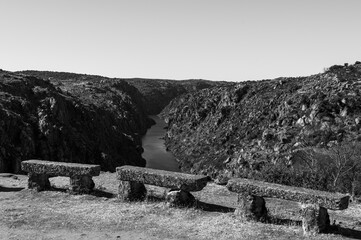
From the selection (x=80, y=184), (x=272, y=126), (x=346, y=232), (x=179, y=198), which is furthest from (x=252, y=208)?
(x=272, y=126)

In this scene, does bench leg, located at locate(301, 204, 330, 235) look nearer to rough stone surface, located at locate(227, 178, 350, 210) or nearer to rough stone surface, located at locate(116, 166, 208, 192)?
rough stone surface, located at locate(227, 178, 350, 210)

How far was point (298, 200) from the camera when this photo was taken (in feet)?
42.9

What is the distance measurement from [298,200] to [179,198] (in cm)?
472

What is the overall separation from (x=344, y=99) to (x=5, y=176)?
5710 centimetres

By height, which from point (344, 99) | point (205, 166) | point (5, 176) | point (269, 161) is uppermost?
point (344, 99)

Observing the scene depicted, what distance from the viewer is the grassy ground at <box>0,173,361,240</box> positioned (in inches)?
506

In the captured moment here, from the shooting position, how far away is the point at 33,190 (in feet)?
60.2

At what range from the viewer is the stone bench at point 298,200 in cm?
1252

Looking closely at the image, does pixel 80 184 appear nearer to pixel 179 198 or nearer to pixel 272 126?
pixel 179 198

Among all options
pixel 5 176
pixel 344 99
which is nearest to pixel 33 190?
pixel 5 176

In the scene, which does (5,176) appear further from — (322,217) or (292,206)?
(322,217)

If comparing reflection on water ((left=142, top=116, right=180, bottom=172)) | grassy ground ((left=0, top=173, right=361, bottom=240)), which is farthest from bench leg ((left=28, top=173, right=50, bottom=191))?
reflection on water ((left=142, top=116, right=180, bottom=172))

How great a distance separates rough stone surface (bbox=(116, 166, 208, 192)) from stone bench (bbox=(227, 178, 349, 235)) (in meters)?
1.34

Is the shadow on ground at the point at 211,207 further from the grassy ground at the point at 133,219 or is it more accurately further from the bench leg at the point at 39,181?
the bench leg at the point at 39,181
